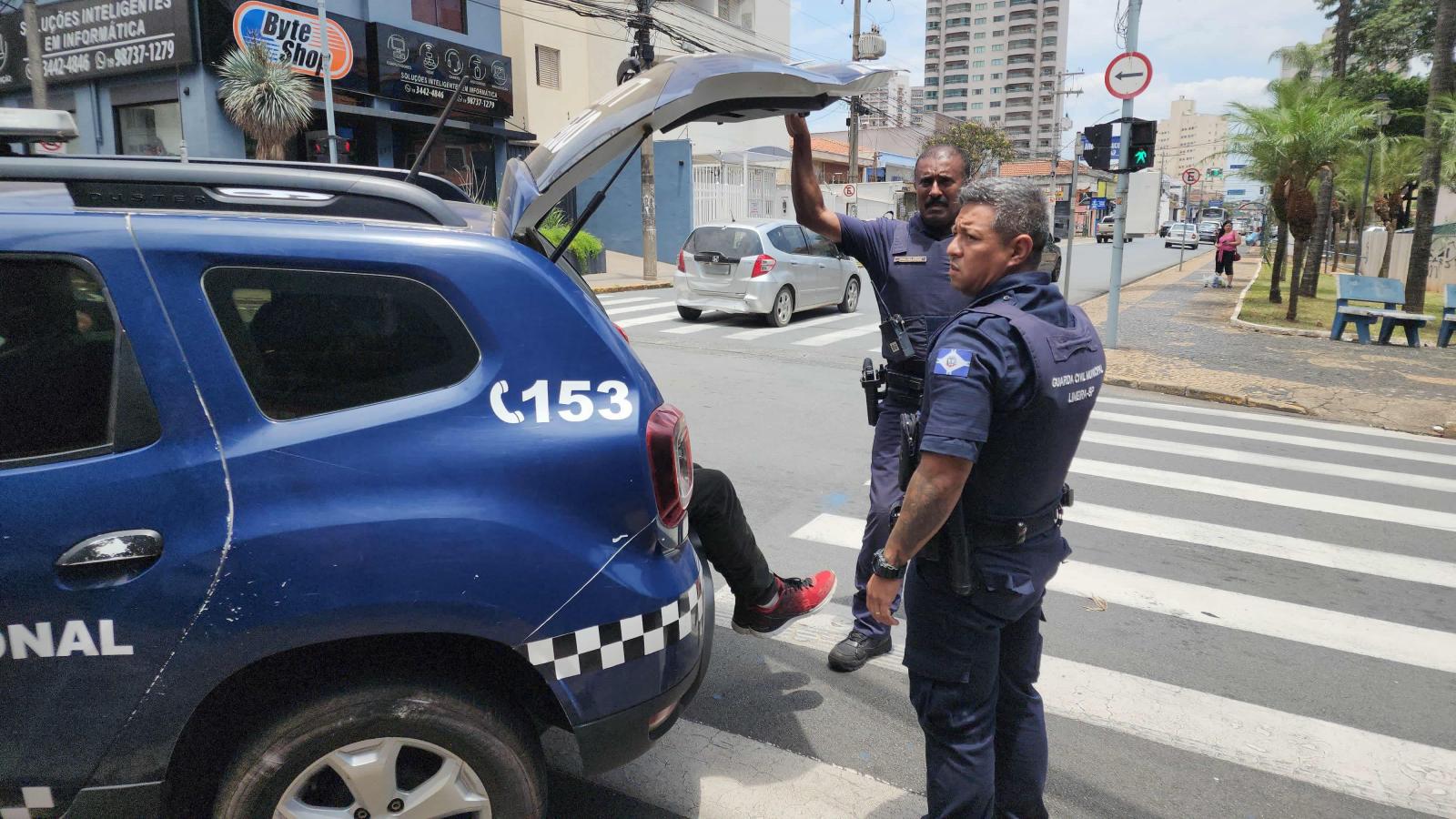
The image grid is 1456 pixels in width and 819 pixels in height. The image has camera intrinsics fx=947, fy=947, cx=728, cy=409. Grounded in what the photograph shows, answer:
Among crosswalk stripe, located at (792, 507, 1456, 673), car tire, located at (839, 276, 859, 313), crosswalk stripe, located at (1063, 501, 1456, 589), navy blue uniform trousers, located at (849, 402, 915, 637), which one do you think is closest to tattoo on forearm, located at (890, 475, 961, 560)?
navy blue uniform trousers, located at (849, 402, 915, 637)

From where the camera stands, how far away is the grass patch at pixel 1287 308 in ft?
52.7

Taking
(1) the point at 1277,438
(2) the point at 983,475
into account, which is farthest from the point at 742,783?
(1) the point at 1277,438

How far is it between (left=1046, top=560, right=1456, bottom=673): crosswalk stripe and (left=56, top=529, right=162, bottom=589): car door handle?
12.6ft

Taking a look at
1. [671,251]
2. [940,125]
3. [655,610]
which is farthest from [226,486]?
[940,125]

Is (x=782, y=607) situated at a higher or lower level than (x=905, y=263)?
lower

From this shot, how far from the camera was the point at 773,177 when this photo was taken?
1192 inches

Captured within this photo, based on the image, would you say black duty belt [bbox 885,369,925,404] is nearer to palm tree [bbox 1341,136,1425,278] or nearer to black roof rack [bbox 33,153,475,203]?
black roof rack [bbox 33,153,475,203]

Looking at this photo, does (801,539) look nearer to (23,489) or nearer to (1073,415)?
(1073,415)

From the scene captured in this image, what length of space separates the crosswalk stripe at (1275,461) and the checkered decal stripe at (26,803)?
23.4ft

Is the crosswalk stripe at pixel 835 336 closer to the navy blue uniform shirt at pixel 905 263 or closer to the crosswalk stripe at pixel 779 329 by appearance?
the crosswalk stripe at pixel 779 329

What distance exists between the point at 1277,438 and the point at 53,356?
863 centimetres

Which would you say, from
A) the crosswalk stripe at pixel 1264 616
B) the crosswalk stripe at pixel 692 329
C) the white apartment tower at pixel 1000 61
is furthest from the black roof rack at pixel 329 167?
the white apartment tower at pixel 1000 61

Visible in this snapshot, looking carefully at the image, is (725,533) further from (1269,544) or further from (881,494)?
(1269,544)

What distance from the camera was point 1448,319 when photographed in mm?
13391
